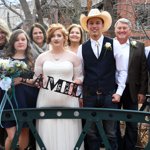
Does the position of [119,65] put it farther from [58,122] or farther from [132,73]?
[58,122]

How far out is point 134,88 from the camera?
496 centimetres

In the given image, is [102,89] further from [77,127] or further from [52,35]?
[52,35]

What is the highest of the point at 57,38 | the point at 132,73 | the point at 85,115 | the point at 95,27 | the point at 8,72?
the point at 95,27

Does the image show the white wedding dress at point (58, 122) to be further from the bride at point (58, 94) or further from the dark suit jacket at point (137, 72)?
the dark suit jacket at point (137, 72)

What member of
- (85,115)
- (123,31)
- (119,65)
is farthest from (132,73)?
(85,115)

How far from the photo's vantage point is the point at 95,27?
4.62 m

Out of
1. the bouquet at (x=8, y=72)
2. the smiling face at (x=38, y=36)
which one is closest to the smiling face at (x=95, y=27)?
the bouquet at (x=8, y=72)

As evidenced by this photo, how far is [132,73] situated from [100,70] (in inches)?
24.3

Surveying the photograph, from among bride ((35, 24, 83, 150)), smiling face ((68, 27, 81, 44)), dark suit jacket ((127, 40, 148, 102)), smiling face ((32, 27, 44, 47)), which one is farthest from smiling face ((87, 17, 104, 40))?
smiling face ((32, 27, 44, 47))

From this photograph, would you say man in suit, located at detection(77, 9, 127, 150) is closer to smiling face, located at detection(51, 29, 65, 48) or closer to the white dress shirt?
the white dress shirt

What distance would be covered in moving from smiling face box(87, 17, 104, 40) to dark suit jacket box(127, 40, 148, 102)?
62cm

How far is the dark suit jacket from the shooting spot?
4.94 meters

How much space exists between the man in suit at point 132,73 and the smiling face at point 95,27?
Result: 18.6 inches

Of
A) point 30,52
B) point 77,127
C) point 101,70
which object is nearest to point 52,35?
point 30,52
